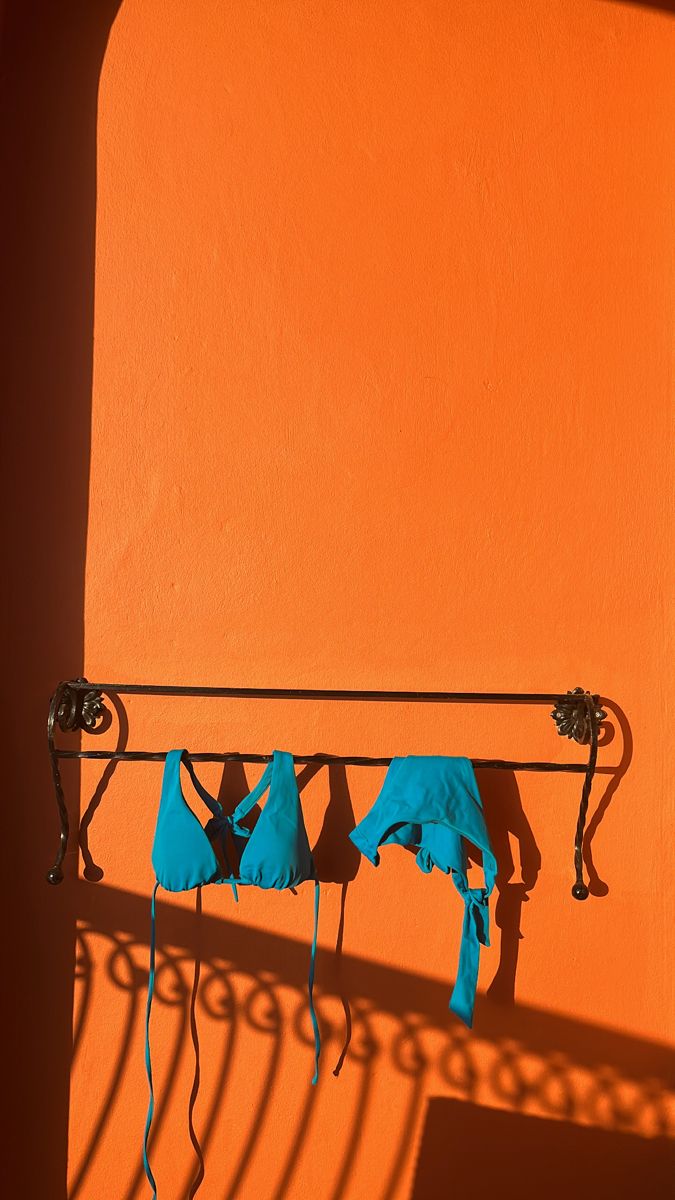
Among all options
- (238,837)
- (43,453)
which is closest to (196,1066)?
(238,837)

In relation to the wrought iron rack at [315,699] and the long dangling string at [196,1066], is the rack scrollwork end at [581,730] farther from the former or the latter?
the long dangling string at [196,1066]

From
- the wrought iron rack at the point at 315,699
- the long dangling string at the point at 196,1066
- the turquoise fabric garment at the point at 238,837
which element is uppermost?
the wrought iron rack at the point at 315,699

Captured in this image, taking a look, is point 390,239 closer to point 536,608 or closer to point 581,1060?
point 536,608

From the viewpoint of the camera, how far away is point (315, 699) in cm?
168

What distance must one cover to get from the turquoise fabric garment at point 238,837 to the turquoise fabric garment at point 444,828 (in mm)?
106

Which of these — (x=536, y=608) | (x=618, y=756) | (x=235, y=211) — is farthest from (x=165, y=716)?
(x=235, y=211)

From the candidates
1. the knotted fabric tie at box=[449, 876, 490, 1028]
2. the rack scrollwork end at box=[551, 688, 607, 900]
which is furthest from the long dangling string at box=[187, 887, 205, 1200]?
the rack scrollwork end at box=[551, 688, 607, 900]

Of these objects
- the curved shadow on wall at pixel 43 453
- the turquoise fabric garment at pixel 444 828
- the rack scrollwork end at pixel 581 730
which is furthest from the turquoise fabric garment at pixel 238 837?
the rack scrollwork end at pixel 581 730

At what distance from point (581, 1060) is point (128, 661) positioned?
3.43 ft

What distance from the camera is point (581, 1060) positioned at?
169cm

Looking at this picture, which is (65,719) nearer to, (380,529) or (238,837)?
(238,837)

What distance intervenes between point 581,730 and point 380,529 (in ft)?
1.60

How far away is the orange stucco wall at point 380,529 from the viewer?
1.67 metres

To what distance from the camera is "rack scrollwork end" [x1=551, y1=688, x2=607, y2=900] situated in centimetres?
162
